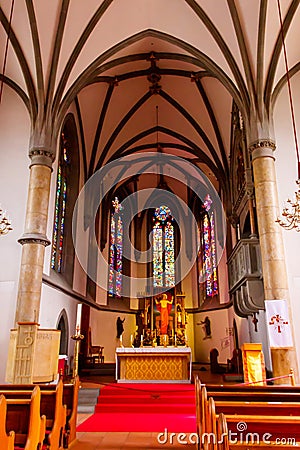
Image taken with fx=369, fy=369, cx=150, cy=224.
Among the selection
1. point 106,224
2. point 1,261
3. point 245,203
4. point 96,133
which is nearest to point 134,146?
point 96,133

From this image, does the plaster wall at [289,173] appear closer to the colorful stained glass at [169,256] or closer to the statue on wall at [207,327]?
the statue on wall at [207,327]

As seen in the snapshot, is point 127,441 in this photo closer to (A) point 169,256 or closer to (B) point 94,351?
(B) point 94,351

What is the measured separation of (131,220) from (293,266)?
47.1ft

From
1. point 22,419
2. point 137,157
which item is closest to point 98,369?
point 137,157

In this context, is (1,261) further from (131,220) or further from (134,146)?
(131,220)

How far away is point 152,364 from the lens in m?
10.9

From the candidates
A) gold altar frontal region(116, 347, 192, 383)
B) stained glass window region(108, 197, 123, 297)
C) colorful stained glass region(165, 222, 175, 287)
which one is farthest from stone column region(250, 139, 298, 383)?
colorful stained glass region(165, 222, 175, 287)

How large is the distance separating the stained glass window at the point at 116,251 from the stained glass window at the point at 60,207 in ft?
20.0

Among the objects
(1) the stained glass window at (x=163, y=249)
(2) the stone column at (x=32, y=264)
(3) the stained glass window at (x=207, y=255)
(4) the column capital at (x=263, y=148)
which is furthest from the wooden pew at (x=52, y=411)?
(1) the stained glass window at (x=163, y=249)

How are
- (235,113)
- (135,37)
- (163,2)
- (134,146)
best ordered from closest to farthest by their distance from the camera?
(163,2) < (135,37) < (235,113) < (134,146)

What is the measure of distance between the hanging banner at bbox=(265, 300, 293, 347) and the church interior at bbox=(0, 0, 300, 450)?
3cm

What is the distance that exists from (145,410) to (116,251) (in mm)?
13245

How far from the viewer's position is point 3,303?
32.6 ft

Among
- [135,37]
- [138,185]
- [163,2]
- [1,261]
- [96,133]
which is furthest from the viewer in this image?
[138,185]
